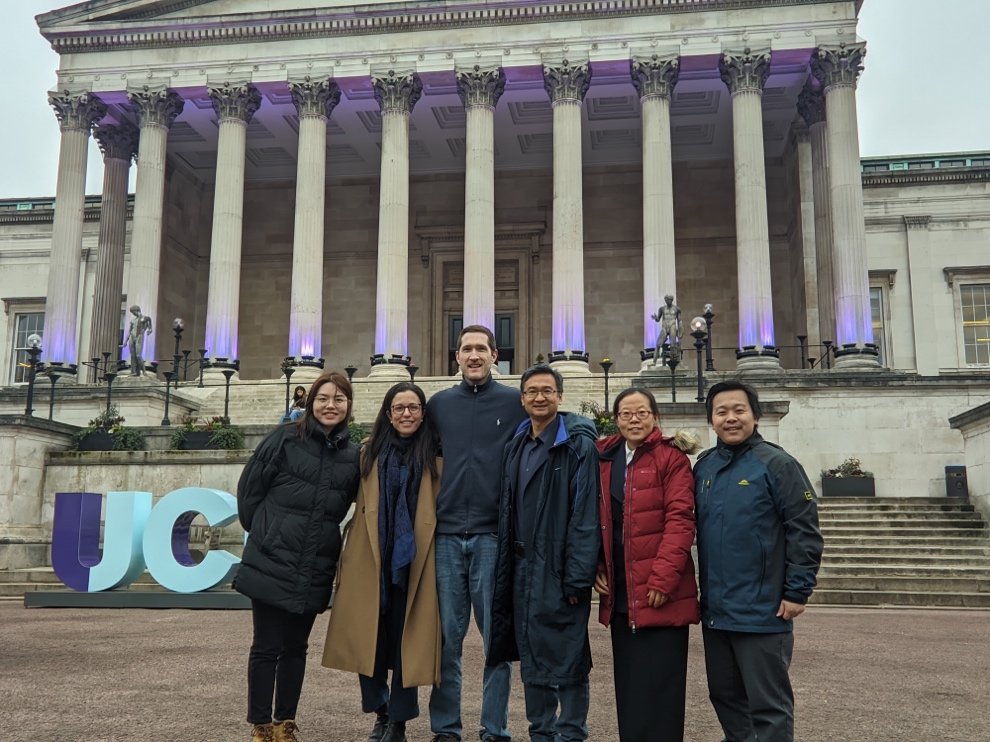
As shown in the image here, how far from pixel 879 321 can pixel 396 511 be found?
37.1 meters

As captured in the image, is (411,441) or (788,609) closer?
(788,609)

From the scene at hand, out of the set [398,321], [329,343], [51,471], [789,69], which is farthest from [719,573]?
[329,343]

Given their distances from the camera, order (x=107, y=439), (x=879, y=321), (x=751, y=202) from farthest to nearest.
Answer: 1. (x=879, y=321)
2. (x=751, y=202)
3. (x=107, y=439)

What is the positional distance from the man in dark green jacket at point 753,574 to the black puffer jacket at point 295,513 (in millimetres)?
2253

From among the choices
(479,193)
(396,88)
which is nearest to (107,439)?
(479,193)

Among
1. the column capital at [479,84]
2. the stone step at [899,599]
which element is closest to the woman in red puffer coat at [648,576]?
the stone step at [899,599]

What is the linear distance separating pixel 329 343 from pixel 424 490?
34.9 meters

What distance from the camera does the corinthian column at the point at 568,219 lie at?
29.5m

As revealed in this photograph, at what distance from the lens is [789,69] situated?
31.1m

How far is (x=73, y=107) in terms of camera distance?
1284 inches

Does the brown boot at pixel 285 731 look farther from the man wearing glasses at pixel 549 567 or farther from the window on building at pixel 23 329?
the window on building at pixel 23 329

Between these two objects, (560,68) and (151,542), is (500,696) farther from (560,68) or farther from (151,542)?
(560,68)

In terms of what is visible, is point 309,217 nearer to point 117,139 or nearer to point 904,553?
point 117,139

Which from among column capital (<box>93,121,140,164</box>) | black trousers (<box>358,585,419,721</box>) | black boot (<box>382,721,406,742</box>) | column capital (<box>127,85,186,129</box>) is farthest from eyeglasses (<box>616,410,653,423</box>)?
column capital (<box>93,121,140,164</box>)
